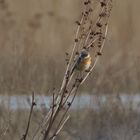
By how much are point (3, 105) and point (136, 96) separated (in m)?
1.50

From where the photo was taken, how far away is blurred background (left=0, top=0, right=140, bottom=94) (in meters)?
7.00

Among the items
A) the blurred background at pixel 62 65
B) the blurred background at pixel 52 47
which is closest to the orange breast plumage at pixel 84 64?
the blurred background at pixel 62 65

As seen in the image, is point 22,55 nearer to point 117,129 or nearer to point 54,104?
point 117,129

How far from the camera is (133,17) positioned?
12.6 metres

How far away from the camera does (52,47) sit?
1183cm

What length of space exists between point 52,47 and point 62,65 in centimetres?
345

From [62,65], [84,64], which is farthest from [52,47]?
[84,64]

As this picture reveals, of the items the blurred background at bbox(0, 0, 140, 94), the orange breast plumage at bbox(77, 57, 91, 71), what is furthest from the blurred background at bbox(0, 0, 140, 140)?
the orange breast plumage at bbox(77, 57, 91, 71)

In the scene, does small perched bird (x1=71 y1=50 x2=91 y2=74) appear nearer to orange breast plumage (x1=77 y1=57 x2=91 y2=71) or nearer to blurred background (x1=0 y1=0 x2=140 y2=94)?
orange breast plumage (x1=77 y1=57 x2=91 y2=71)

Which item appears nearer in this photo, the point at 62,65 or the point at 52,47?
the point at 62,65

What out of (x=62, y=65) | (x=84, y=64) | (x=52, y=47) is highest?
(x=84, y=64)

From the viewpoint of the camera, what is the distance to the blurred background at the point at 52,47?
7.00 m

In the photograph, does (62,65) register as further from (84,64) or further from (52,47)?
(84,64)

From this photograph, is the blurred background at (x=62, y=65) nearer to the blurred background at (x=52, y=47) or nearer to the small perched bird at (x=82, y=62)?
the blurred background at (x=52, y=47)
